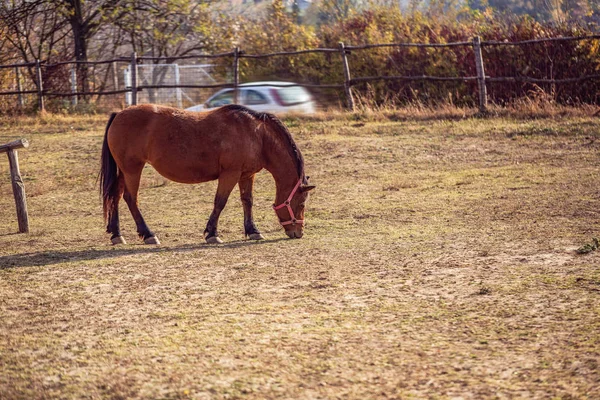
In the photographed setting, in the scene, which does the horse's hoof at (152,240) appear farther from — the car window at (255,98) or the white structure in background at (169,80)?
the white structure in background at (169,80)

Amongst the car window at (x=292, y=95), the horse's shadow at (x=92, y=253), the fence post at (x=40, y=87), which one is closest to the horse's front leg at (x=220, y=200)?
the horse's shadow at (x=92, y=253)

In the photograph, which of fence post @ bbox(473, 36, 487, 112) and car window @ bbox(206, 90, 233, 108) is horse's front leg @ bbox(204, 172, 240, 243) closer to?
fence post @ bbox(473, 36, 487, 112)

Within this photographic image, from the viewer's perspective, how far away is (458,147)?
50.5 ft

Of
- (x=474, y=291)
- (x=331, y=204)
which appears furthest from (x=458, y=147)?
(x=474, y=291)

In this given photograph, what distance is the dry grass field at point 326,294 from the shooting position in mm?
4688

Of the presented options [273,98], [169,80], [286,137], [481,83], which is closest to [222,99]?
[273,98]

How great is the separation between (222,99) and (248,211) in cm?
1280

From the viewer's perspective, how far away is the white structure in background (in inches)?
1038

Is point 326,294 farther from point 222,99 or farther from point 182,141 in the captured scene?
point 222,99

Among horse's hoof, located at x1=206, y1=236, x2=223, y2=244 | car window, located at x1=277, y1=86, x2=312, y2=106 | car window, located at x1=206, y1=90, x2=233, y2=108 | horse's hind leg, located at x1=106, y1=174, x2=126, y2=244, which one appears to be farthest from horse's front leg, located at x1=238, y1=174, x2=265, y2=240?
car window, located at x1=206, y1=90, x2=233, y2=108

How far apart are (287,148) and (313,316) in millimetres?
3286

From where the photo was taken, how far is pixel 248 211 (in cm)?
921

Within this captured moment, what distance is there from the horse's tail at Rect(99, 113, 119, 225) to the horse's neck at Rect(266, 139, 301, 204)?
1653 millimetres

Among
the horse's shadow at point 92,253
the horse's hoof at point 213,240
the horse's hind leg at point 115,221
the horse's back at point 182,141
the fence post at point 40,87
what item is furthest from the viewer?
the fence post at point 40,87
